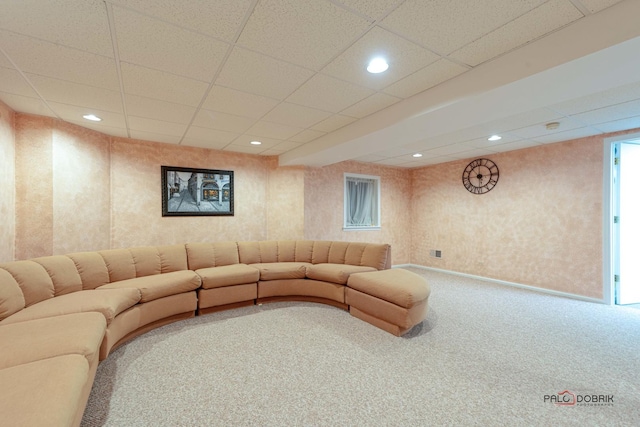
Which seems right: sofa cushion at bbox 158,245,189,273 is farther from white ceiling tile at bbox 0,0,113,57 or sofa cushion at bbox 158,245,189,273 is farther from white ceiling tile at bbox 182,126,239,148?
white ceiling tile at bbox 0,0,113,57

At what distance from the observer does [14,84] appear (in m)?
2.38

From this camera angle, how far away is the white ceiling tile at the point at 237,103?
8.45 feet

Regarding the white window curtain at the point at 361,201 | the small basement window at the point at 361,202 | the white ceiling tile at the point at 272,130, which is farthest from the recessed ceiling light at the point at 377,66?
the white window curtain at the point at 361,201

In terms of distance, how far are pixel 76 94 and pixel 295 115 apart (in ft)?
6.96

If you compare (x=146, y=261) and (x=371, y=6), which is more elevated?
(x=371, y=6)

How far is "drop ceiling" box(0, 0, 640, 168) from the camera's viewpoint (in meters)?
1.54

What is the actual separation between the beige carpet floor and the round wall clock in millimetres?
2571

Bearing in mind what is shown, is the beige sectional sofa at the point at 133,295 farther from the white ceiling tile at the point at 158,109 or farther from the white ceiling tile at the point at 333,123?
the white ceiling tile at the point at 333,123

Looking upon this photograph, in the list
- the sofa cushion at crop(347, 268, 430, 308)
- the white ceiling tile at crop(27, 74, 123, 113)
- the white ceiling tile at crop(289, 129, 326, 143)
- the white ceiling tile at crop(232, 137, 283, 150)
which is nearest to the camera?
the white ceiling tile at crop(27, 74, 123, 113)

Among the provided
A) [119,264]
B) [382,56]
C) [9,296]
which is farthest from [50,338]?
[382,56]

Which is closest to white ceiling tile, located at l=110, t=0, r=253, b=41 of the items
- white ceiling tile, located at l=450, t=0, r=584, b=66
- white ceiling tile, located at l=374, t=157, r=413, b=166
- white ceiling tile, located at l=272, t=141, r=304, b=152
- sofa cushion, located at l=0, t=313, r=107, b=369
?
white ceiling tile, located at l=450, t=0, r=584, b=66

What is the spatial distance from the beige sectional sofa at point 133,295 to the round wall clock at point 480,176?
2.73m

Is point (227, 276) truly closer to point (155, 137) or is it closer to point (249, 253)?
point (249, 253)

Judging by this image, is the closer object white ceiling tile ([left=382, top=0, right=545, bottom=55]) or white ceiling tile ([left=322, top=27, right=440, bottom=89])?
white ceiling tile ([left=382, top=0, right=545, bottom=55])
